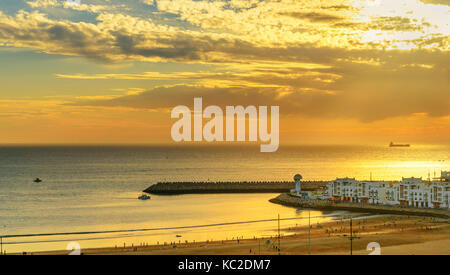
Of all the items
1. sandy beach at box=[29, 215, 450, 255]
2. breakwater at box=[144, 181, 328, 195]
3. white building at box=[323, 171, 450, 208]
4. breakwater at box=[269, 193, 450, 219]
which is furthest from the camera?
breakwater at box=[144, 181, 328, 195]

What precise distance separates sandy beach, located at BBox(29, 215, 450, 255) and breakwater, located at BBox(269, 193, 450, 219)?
8698 millimetres

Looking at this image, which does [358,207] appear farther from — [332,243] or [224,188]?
[224,188]

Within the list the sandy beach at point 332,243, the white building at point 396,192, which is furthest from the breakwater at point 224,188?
the sandy beach at point 332,243

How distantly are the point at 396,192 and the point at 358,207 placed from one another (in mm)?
6228

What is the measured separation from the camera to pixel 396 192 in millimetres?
68188

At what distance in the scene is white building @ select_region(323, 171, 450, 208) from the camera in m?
63.3

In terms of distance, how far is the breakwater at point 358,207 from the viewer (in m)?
Answer: 59.4

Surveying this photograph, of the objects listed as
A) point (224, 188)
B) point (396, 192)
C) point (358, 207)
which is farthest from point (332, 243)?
point (224, 188)

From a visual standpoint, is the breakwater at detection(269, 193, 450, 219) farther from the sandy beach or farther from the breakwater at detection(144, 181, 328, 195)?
the breakwater at detection(144, 181, 328, 195)

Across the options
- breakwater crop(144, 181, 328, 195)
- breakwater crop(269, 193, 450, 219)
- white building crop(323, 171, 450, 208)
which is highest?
white building crop(323, 171, 450, 208)

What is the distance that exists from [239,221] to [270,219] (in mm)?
3741

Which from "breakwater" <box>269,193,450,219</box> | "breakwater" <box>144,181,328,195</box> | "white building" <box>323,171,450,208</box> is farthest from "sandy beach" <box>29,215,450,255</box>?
"breakwater" <box>144,181,328,195</box>

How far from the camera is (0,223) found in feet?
192

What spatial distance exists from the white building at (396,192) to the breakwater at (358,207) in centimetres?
272
